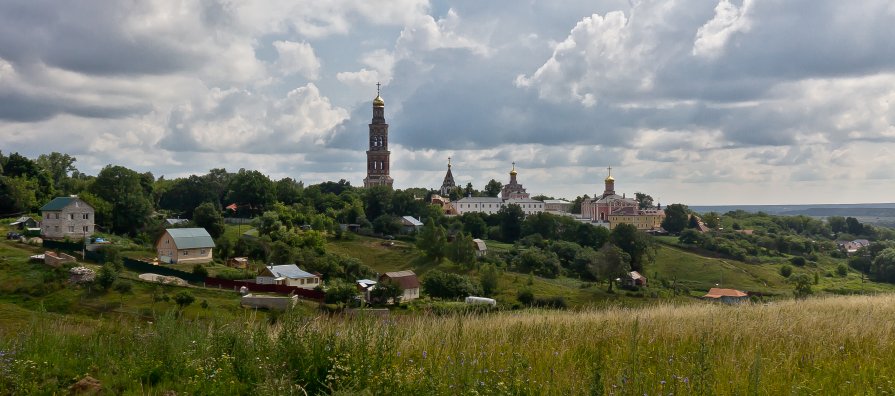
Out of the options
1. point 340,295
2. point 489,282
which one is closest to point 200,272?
point 340,295

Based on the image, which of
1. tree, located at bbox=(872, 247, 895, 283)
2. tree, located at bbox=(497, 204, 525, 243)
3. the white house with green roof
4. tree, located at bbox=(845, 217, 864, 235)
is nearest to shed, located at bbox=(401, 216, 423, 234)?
tree, located at bbox=(497, 204, 525, 243)

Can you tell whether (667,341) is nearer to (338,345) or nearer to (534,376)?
(534,376)

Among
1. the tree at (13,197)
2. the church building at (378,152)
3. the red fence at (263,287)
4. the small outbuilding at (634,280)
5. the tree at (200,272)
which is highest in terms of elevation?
the church building at (378,152)

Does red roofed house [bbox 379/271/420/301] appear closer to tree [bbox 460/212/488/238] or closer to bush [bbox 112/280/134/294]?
bush [bbox 112/280/134/294]

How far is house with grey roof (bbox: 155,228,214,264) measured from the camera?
46.1 meters

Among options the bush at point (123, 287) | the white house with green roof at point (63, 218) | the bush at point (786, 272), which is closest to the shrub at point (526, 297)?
the bush at point (123, 287)

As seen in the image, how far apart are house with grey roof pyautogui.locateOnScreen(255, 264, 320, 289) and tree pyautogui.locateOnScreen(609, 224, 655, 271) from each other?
3695 centimetres

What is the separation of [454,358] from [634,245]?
66735mm

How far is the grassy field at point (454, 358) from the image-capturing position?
5809 millimetres

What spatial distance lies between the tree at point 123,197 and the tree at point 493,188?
72.1 metres

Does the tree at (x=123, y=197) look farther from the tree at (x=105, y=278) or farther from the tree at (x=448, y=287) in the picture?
the tree at (x=448, y=287)

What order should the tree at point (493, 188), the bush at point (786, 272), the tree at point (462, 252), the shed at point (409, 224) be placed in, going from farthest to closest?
the tree at point (493, 188) → the shed at point (409, 224) → the bush at point (786, 272) → the tree at point (462, 252)

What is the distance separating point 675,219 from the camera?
10256 centimetres

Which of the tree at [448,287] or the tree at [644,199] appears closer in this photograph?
the tree at [448,287]
